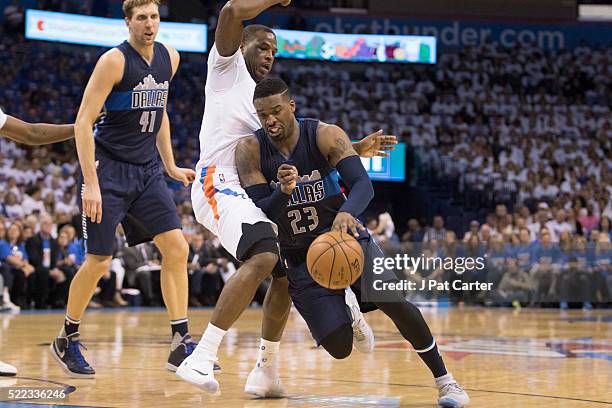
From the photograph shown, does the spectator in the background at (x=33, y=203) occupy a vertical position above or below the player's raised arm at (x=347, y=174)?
above

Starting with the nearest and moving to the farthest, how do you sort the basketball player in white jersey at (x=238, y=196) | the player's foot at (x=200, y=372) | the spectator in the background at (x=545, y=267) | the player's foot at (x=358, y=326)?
the player's foot at (x=200, y=372) < the basketball player in white jersey at (x=238, y=196) < the player's foot at (x=358, y=326) < the spectator in the background at (x=545, y=267)

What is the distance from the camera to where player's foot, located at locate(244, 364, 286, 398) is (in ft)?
16.6

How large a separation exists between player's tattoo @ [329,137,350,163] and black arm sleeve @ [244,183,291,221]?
1.04ft

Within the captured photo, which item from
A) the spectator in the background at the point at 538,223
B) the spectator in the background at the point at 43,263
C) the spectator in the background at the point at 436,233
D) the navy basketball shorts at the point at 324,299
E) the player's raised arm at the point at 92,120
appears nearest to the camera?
the navy basketball shorts at the point at 324,299

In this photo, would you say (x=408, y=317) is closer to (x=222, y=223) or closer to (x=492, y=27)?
(x=222, y=223)

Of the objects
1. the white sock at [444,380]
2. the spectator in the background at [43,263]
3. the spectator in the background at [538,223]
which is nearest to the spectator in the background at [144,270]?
the spectator in the background at [43,263]

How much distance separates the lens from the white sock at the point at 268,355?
5.18m

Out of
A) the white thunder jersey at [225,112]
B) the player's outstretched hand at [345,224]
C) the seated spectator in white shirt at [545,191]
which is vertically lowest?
the player's outstretched hand at [345,224]

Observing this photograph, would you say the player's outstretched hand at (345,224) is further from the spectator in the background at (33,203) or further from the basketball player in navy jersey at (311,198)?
the spectator in the background at (33,203)

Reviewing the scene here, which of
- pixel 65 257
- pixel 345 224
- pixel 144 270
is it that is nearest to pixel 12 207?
pixel 65 257

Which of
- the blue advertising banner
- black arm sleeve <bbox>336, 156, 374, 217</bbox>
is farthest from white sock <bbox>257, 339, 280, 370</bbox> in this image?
the blue advertising banner

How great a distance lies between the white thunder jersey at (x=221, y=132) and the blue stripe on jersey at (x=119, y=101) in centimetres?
69

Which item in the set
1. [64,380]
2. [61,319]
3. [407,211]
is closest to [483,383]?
[64,380]

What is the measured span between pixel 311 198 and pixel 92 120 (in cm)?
159
